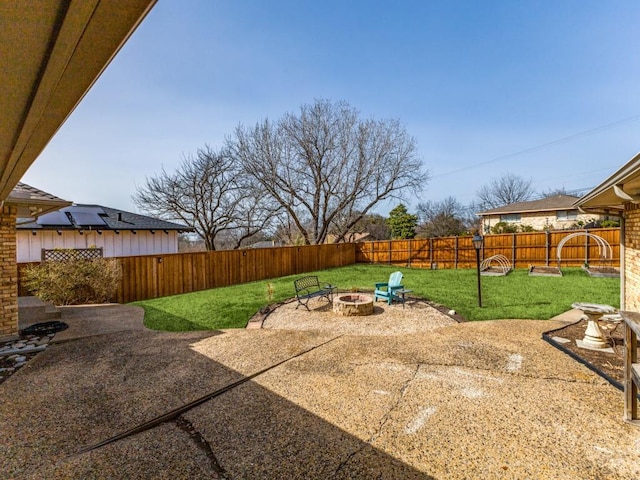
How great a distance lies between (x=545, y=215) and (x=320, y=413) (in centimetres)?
2683

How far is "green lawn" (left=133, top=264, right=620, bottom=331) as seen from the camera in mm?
7812

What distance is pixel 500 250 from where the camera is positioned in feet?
56.7

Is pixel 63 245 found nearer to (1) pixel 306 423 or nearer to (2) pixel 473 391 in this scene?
(1) pixel 306 423

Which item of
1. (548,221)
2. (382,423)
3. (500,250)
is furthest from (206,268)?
(548,221)

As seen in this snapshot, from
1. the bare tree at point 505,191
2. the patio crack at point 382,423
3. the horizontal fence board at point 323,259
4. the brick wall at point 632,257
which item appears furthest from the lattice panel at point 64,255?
the bare tree at point 505,191

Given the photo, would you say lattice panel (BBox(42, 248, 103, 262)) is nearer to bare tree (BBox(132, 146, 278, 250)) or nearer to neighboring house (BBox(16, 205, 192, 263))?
neighboring house (BBox(16, 205, 192, 263))

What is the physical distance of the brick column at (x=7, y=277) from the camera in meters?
6.15

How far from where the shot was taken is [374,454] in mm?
2828

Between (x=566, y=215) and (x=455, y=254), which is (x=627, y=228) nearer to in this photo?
(x=455, y=254)

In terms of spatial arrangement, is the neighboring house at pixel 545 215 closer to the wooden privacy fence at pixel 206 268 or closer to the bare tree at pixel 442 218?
the bare tree at pixel 442 218

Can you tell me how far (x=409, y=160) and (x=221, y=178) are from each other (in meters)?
14.0

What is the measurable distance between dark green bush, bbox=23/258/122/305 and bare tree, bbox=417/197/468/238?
2759cm

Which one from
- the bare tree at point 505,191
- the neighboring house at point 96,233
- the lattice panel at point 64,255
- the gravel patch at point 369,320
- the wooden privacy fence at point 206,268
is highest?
the bare tree at point 505,191

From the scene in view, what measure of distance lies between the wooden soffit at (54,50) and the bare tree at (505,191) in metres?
47.5
